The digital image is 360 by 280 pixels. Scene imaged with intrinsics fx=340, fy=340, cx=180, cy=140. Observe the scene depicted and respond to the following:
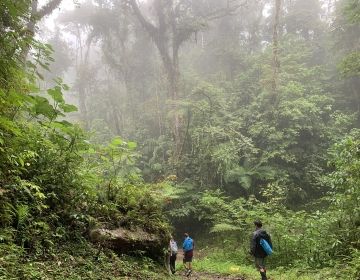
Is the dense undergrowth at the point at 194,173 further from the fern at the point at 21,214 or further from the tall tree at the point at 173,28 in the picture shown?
the tall tree at the point at 173,28

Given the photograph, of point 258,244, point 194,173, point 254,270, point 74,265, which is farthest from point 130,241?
point 194,173

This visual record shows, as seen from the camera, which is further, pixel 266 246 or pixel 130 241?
pixel 266 246

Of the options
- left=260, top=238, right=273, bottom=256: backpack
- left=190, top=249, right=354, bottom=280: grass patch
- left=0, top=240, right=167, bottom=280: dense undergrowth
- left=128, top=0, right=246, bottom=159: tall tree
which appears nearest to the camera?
left=0, top=240, right=167, bottom=280: dense undergrowth

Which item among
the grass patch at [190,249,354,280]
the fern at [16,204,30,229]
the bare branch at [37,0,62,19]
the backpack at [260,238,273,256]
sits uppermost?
the bare branch at [37,0,62,19]

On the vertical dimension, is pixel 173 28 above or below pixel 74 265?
above

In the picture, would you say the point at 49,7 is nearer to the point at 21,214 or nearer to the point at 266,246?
the point at 21,214

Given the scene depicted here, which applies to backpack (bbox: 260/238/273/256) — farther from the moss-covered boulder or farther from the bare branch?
the bare branch

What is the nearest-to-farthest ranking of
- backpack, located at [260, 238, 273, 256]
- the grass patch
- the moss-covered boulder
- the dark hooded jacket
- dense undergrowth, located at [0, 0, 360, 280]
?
dense undergrowth, located at [0, 0, 360, 280]
the moss-covered boulder
backpack, located at [260, 238, 273, 256]
the dark hooded jacket
the grass patch

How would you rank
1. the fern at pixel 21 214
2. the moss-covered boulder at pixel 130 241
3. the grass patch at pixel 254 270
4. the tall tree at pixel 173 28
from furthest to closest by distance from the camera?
the tall tree at pixel 173 28
the grass patch at pixel 254 270
the moss-covered boulder at pixel 130 241
the fern at pixel 21 214

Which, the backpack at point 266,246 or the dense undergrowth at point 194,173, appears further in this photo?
the backpack at point 266,246

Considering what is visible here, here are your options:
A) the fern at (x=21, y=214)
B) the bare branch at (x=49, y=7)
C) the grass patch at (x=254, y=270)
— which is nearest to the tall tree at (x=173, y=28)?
the bare branch at (x=49, y=7)

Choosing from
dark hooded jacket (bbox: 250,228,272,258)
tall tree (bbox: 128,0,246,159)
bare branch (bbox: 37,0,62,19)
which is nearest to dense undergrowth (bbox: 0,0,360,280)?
dark hooded jacket (bbox: 250,228,272,258)

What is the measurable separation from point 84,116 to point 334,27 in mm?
23270

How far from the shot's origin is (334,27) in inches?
979
